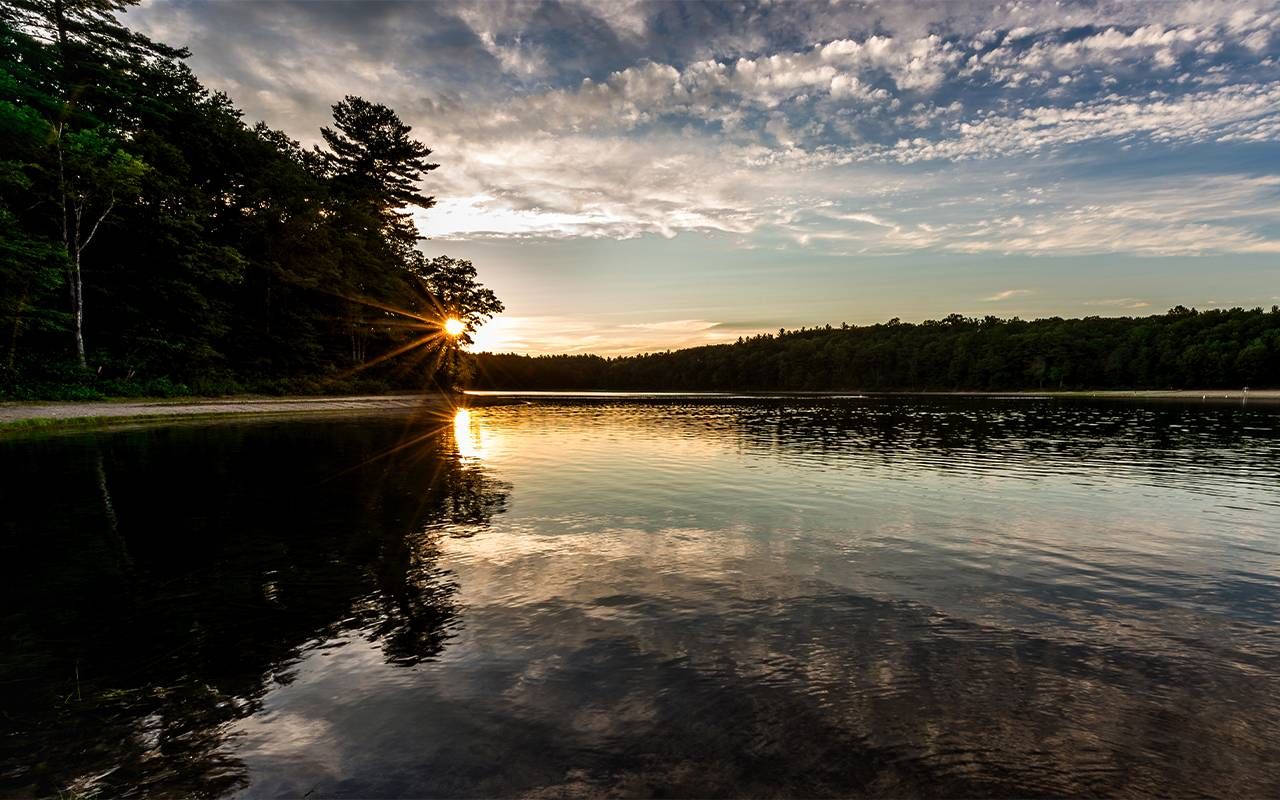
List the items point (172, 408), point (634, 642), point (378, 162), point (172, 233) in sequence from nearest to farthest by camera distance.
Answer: point (634, 642), point (172, 408), point (172, 233), point (378, 162)

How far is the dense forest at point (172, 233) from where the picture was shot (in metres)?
38.7

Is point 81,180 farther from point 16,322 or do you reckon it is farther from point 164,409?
point 164,409

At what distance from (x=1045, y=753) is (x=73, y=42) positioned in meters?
68.0

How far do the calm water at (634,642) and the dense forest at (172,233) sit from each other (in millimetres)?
32209

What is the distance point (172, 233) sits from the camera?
162ft

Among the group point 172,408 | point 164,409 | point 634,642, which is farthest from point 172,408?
point 634,642

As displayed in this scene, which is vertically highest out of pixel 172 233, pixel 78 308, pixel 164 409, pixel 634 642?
pixel 172 233

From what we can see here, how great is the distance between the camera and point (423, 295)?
88.8m

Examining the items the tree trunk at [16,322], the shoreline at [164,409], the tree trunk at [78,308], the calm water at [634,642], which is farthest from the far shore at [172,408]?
the calm water at [634,642]

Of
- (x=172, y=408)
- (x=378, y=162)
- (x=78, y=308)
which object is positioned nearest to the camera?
(x=78, y=308)

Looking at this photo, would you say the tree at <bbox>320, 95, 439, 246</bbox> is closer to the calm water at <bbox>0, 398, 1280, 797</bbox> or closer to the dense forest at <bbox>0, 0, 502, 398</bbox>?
the dense forest at <bbox>0, 0, 502, 398</bbox>

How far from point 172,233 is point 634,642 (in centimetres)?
5971

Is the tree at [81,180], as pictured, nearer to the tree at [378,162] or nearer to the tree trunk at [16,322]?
the tree trunk at [16,322]

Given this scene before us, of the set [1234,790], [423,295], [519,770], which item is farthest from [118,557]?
[423,295]
